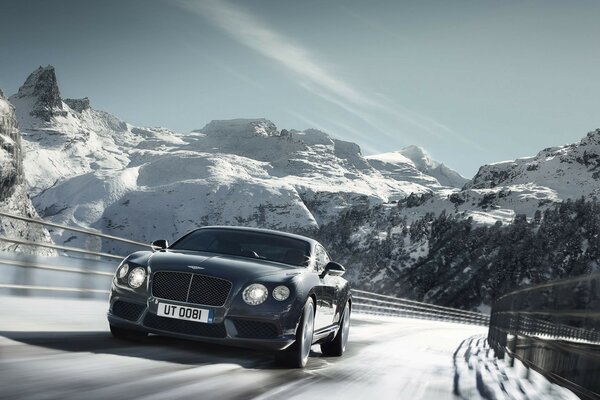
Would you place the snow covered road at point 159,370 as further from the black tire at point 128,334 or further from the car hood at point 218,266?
the car hood at point 218,266

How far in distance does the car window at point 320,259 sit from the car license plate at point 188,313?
180 centimetres

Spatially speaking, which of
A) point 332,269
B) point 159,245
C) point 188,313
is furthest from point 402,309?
point 188,313

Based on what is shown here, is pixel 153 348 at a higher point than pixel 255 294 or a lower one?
lower

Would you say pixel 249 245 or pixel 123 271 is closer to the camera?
pixel 123 271

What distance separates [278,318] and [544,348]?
355 cm

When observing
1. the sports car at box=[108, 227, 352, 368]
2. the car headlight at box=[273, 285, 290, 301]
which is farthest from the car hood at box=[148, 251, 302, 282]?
the car headlight at box=[273, 285, 290, 301]

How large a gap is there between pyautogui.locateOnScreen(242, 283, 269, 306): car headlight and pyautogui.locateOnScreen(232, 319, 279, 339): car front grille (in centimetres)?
18

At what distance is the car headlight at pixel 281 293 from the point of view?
6.71 metres

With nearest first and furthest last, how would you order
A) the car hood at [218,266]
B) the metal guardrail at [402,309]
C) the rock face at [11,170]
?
the car hood at [218,266]
the metal guardrail at [402,309]
the rock face at [11,170]

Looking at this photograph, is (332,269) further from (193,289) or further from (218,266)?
(193,289)

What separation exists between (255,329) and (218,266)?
0.68 metres

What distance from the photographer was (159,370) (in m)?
5.55

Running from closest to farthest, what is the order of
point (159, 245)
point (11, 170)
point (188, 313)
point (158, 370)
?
point (158, 370), point (188, 313), point (159, 245), point (11, 170)

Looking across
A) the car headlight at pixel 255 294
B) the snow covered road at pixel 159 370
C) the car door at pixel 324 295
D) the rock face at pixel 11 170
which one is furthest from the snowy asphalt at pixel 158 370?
the rock face at pixel 11 170
